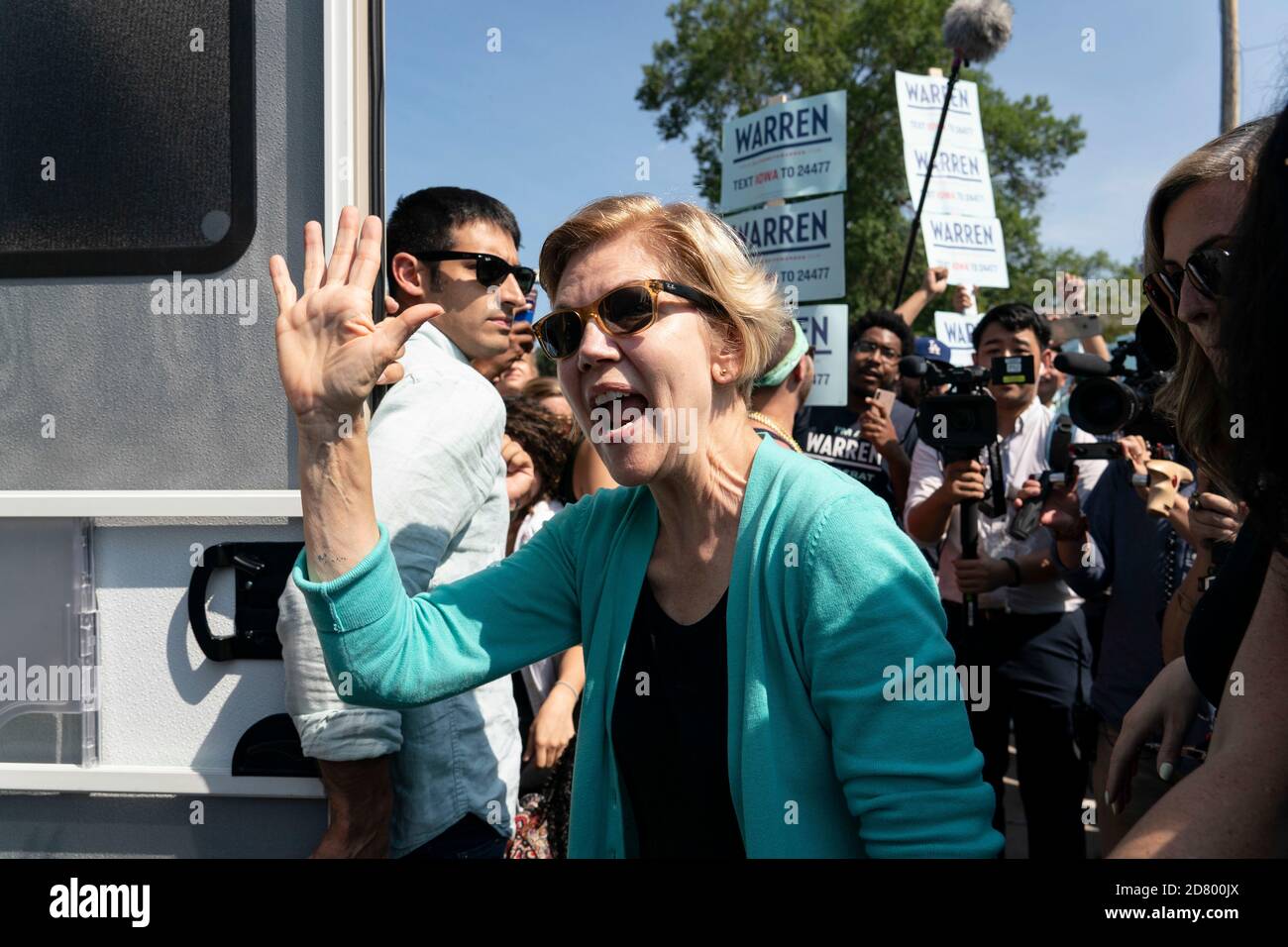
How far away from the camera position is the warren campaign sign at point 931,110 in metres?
6.61

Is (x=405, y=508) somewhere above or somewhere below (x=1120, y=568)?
above

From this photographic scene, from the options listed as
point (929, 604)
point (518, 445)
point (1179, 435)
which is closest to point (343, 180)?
point (929, 604)

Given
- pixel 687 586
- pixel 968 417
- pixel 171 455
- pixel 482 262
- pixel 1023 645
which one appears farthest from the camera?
pixel 1023 645

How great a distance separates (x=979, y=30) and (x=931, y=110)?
87 cm

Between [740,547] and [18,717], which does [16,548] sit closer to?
[18,717]

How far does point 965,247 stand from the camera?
670 cm

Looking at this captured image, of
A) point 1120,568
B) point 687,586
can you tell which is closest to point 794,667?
point 687,586

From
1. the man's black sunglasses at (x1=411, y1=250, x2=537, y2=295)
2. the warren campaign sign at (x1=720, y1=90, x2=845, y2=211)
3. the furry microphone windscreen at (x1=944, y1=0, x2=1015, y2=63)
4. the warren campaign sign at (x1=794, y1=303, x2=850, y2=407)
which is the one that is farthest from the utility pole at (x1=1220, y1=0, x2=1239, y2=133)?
the man's black sunglasses at (x1=411, y1=250, x2=537, y2=295)

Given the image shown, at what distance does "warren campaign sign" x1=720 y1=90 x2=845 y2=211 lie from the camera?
5598 mm

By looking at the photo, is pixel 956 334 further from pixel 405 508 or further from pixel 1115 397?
pixel 405 508

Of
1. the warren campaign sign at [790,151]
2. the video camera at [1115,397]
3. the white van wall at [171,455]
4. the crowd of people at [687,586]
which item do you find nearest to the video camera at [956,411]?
the video camera at [1115,397]

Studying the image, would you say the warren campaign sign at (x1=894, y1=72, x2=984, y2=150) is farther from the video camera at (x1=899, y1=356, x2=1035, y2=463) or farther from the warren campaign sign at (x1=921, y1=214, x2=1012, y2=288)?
the video camera at (x1=899, y1=356, x2=1035, y2=463)

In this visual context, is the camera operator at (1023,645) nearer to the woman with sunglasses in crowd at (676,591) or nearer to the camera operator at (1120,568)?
the camera operator at (1120,568)

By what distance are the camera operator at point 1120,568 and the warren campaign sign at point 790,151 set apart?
247cm
